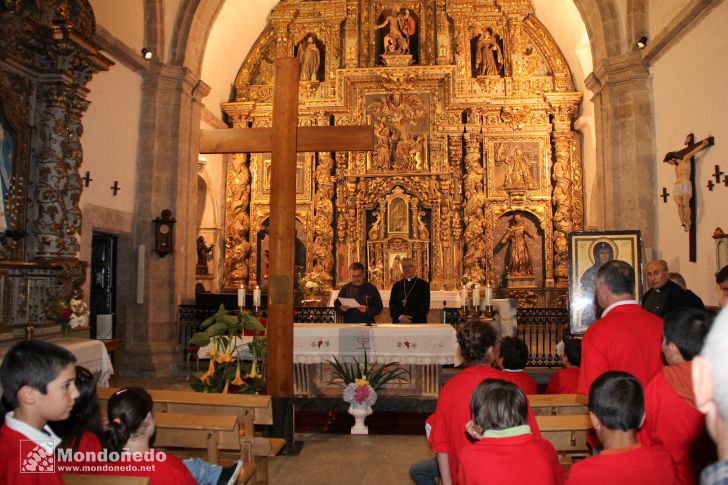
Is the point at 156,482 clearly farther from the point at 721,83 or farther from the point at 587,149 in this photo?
the point at 587,149

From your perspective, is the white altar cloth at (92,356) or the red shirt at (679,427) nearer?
the red shirt at (679,427)

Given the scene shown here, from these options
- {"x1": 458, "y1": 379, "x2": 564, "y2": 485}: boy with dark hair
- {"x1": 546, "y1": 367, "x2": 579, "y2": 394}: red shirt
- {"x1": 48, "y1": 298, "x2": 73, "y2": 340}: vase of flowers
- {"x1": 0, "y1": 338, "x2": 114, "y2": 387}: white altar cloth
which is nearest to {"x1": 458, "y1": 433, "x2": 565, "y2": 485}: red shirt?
{"x1": 458, "y1": 379, "x2": 564, "y2": 485}: boy with dark hair

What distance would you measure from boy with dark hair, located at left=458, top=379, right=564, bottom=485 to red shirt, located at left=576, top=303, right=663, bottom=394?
94 cm

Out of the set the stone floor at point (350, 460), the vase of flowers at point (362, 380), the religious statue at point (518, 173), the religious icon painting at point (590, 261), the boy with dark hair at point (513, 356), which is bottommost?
the stone floor at point (350, 460)

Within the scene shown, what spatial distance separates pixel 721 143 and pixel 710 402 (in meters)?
7.93

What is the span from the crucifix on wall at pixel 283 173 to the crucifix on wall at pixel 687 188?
5.19 meters

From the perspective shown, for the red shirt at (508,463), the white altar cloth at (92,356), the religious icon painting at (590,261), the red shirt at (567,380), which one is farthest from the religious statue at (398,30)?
the red shirt at (508,463)

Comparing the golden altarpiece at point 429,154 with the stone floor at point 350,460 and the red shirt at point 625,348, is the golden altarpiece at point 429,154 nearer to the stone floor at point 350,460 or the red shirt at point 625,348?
the stone floor at point 350,460

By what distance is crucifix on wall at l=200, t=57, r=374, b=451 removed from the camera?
5660 millimetres

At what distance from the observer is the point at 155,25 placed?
11.0 meters

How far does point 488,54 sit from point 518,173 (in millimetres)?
3323

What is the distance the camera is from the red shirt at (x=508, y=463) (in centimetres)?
220

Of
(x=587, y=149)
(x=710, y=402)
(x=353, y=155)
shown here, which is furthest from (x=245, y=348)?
(x=587, y=149)

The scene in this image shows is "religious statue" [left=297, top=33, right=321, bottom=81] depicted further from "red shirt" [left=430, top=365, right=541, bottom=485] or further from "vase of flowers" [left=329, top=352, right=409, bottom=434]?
"red shirt" [left=430, top=365, right=541, bottom=485]
